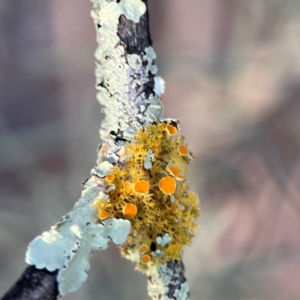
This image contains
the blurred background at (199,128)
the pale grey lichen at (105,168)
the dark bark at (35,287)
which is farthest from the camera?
the blurred background at (199,128)

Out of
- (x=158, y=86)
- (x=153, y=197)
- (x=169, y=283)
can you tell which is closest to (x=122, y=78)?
(x=158, y=86)

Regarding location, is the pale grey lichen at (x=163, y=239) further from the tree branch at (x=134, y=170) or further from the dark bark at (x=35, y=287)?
the dark bark at (x=35, y=287)

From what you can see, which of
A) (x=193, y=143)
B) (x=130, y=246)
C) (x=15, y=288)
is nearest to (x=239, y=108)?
(x=193, y=143)

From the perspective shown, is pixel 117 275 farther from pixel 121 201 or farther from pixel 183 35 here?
pixel 183 35

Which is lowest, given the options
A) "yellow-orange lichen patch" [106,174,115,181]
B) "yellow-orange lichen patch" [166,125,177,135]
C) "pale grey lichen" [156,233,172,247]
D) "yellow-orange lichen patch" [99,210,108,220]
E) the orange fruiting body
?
the orange fruiting body

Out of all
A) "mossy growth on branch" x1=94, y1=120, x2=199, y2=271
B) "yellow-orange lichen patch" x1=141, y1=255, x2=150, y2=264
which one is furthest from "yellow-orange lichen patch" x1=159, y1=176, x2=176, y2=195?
"yellow-orange lichen patch" x1=141, y1=255, x2=150, y2=264

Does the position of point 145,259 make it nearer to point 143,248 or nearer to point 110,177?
point 143,248

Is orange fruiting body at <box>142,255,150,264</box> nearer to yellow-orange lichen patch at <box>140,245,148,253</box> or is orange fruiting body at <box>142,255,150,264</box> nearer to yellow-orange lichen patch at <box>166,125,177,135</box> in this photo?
yellow-orange lichen patch at <box>140,245,148,253</box>

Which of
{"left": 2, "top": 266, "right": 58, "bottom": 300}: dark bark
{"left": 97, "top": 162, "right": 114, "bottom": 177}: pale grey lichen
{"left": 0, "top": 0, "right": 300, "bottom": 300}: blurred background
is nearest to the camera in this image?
{"left": 2, "top": 266, "right": 58, "bottom": 300}: dark bark

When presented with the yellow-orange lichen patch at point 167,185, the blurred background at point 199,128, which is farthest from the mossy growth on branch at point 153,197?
the blurred background at point 199,128
